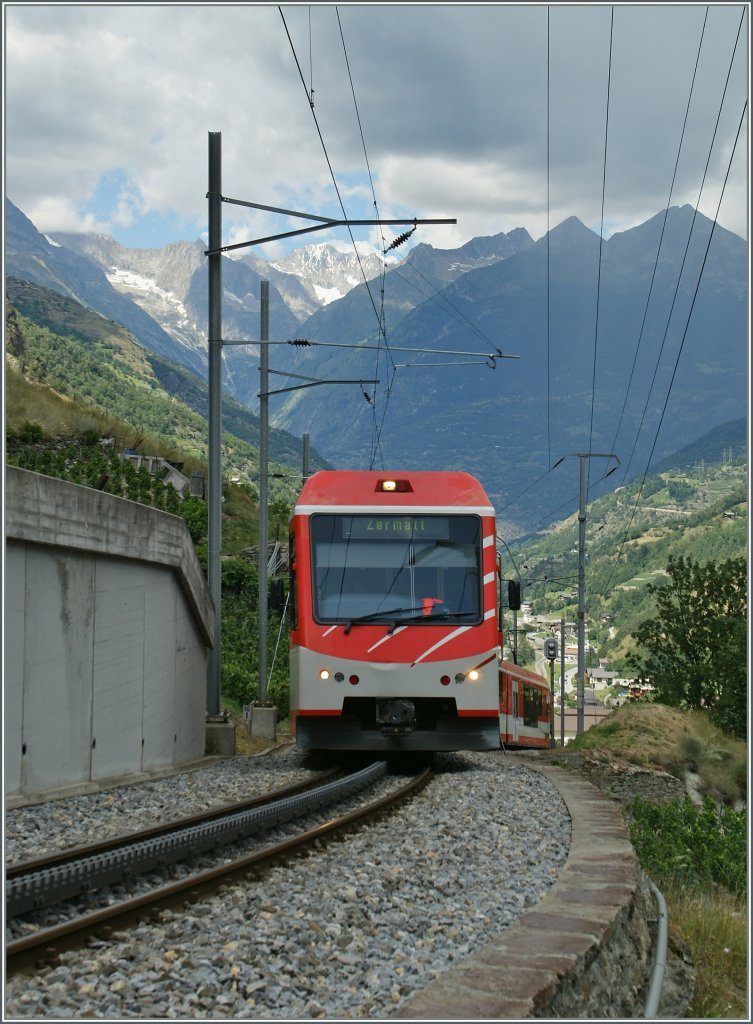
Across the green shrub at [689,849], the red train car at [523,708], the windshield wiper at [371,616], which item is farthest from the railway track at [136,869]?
the red train car at [523,708]

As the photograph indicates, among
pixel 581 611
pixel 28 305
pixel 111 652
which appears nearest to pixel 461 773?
pixel 111 652

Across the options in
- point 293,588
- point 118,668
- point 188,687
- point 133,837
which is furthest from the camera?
point 188,687

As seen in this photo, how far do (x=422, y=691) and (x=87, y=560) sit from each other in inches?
156

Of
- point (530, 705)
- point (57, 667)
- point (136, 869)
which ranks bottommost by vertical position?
point (530, 705)

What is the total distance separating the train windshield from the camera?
13.8 m

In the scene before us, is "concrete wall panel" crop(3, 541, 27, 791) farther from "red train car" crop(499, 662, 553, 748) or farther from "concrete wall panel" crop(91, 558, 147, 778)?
"red train car" crop(499, 662, 553, 748)

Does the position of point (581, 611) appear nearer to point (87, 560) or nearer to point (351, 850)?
point (87, 560)

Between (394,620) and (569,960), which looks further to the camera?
(394,620)

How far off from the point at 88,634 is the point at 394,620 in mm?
3416

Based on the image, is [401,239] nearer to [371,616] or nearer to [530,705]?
[371,616]

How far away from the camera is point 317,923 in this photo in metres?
5.66

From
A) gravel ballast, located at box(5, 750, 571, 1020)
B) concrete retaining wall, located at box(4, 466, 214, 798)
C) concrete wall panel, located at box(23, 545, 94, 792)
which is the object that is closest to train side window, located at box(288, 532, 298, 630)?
concrete retaining wall, located at box(4, 466, 214, 798)

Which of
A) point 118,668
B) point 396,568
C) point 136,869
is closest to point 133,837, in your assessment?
point 136,869

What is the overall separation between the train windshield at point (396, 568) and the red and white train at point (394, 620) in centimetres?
1
